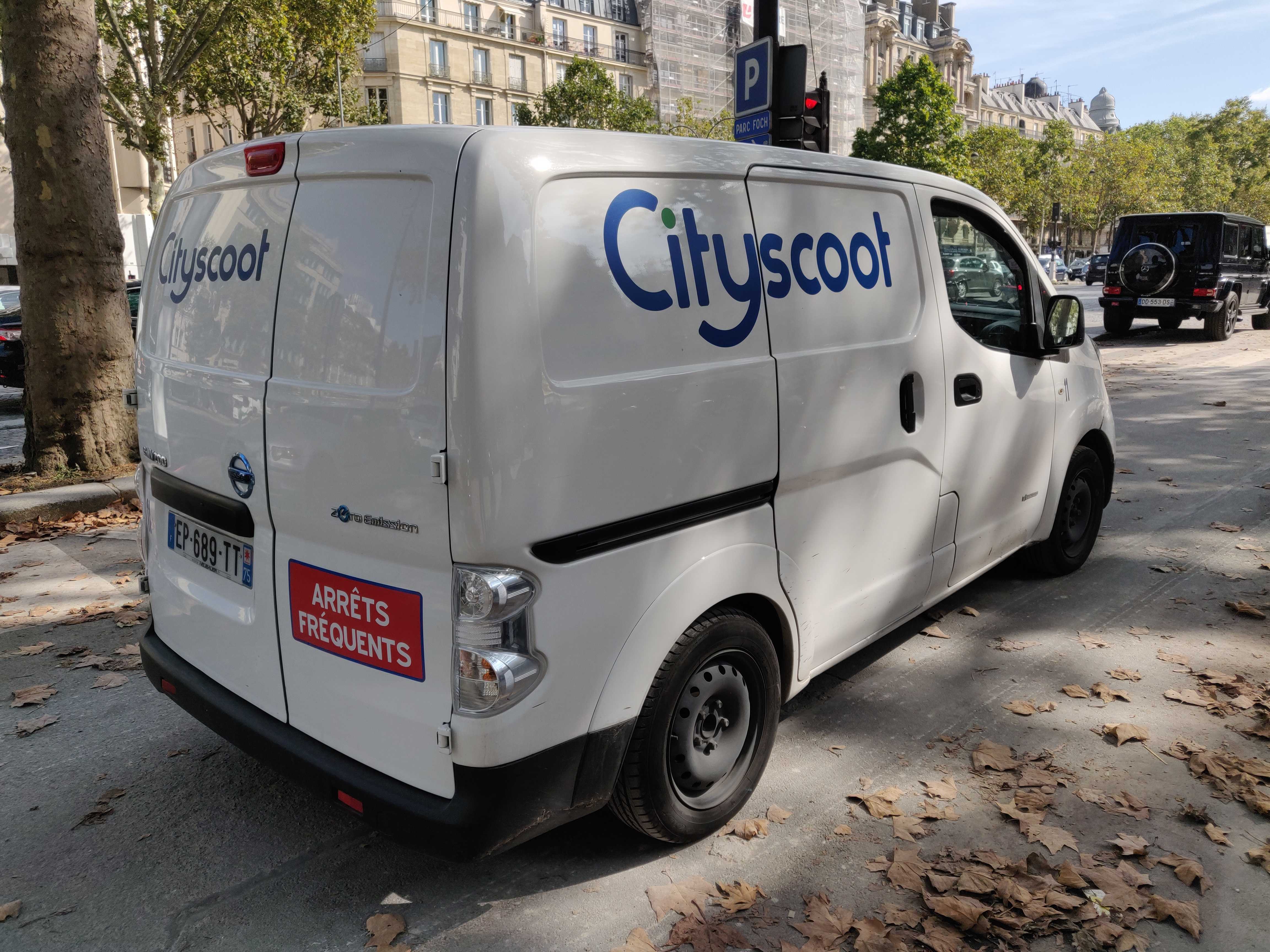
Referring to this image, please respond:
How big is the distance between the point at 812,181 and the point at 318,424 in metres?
1.68

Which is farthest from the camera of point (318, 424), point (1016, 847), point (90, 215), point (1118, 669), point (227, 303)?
point (90, 215)

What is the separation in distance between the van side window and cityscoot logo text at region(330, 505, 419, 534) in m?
2.34

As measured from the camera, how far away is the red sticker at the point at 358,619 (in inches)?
87.0

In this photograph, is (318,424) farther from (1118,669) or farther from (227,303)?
(1118,669)

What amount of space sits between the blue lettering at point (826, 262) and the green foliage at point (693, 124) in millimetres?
46542

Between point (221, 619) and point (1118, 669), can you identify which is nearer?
point (221, 619)

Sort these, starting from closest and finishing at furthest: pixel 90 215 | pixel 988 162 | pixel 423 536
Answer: pixel 423 536 → pixel 90 215 → pixel 988 162

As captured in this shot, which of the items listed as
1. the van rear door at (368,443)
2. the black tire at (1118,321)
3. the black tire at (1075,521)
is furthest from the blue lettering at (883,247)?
the black tire at (1118,321)

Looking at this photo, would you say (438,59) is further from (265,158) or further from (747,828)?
(747,828)

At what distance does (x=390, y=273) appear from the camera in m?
2.15

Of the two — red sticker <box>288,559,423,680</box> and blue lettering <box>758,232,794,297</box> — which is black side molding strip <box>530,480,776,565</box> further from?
blue lettering <box>758,232,794,297</box>

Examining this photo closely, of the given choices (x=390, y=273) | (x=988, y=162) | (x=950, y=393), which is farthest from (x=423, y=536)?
(x=988, y=162)

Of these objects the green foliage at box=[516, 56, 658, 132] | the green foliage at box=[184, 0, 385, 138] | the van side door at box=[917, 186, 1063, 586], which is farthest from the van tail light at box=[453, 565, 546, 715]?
the green foliage at box=[516, 56, 658, 132]

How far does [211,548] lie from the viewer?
8.91 ft
